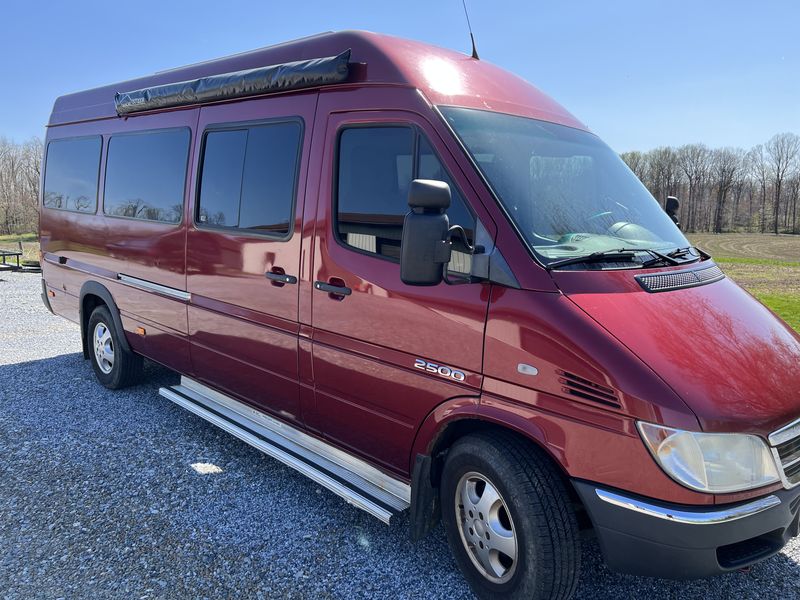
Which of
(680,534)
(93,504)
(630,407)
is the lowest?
(93,504)

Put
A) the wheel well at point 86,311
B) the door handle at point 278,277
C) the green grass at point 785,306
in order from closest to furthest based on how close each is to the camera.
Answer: the door handle at point 278,277 < the wheel well at point 86,311 < the green grass at point 785,306

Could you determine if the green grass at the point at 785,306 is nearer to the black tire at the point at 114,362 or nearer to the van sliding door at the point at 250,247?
the van sliding door at the point at 250,247

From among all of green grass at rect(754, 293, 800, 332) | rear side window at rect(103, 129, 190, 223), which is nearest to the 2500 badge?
rear side window at rect(103, 129, 190, 223)

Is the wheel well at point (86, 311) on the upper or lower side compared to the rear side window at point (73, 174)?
lower

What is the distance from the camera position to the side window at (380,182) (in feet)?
9.88

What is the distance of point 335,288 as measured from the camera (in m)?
3.40

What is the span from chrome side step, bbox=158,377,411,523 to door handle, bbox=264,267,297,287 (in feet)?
3.37

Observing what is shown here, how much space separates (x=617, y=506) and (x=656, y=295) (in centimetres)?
97

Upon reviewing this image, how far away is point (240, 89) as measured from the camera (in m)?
4.14

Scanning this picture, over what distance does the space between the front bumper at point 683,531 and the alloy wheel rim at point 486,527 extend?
1.47ft

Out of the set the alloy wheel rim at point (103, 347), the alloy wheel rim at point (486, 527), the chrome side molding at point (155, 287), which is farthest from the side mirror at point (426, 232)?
the alloy wheel rim at point (103, 347)

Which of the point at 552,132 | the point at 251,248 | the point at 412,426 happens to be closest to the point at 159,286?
the point at 251,248

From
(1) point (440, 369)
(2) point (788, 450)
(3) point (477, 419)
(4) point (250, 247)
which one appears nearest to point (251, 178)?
(4) point (250, 247)

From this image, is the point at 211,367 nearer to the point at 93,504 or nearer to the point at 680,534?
the point at 93,504
